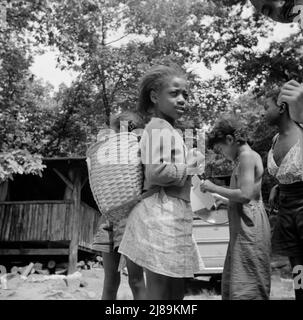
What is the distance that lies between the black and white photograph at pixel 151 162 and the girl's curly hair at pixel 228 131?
0.01 metres

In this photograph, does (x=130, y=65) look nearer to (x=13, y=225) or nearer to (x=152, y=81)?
(x=13, y=225)

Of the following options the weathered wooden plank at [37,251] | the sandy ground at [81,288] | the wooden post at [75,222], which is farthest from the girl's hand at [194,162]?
the weathered wooden plank at [37,251]

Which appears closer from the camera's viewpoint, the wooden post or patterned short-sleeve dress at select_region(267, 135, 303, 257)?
patterned short-sleeve dress at select_region(267, 135, 303, 257)

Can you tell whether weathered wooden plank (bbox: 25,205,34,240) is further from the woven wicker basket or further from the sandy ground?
the woven wicker basket

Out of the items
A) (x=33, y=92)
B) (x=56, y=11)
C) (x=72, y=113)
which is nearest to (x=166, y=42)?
(x=72, y=113)

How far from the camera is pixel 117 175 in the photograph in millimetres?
2344

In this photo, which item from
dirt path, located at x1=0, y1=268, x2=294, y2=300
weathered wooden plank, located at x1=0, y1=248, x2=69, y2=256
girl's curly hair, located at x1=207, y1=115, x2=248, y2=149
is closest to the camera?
girl's curly hair, located at x1=207, y1=115, x2=248, y2=149

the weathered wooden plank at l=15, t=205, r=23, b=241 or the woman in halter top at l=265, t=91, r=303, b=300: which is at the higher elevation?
the weathered wooden plank at l=15, t=205, r=23, b=241

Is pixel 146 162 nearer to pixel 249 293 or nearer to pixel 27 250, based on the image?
pixel 249 293

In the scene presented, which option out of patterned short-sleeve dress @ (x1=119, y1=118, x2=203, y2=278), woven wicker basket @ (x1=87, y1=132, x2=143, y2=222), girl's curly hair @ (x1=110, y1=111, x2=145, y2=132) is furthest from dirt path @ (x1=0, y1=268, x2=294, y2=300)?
patterned short-sleeve dress @ (x1=119, y1=118, x2=203, y2=278)

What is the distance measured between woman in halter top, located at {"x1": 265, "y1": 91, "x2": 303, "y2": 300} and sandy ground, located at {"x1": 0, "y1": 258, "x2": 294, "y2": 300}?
18.6ft

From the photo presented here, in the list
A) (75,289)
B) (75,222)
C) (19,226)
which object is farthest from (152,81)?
(19,226)

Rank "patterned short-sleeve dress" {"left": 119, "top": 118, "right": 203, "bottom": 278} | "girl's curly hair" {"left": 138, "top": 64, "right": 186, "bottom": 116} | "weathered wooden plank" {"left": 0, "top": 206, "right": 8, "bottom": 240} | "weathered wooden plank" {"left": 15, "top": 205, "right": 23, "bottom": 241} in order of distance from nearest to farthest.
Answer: "patterned short-sleeve dress" {"left": 119, "top": 118, "right": 203, "bottom": 278} < "girl's curly hair" {"left": 138, "top": 64, "right": 186, "bottom": 116} < "weathered wooden plank" {"left": 15, "top": 205, "right": 23, "bottom": 241} < "weathered wooden plank" {"left": 0, "top": 206, "right": 8, "bottom": 240}

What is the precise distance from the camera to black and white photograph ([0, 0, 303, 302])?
2240 millimetres
